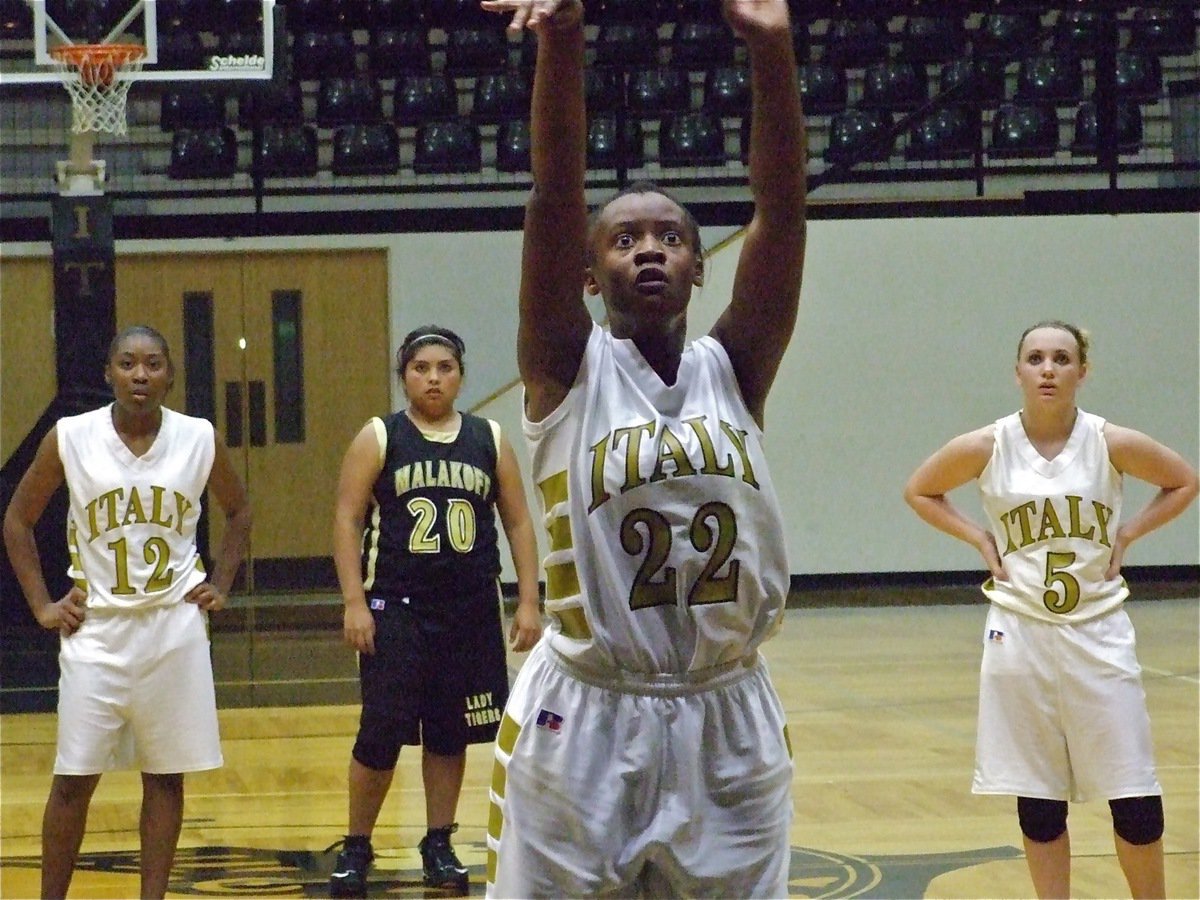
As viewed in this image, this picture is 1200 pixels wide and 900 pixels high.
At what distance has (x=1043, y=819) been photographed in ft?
15.5

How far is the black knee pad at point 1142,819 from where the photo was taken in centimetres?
464

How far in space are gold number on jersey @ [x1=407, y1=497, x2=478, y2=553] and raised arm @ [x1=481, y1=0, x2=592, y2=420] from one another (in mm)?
3070

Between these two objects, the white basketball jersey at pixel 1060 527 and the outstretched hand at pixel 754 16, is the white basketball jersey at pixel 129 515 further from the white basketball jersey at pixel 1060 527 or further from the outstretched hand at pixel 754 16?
the outstretched hand at pixel 754 16


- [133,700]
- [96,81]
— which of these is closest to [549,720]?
[133,700]

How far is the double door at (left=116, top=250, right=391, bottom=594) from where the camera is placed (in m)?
13.8

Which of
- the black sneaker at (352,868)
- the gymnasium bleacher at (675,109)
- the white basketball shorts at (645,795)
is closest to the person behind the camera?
the white basketball shorts at (645,795)

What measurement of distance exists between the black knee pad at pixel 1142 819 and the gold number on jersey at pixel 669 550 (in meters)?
2.57

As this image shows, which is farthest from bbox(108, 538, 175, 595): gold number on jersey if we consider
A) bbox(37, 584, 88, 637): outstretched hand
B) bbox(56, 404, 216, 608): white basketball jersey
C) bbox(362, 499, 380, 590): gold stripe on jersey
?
bbox(362, 499, 380, 590): gold stripe on jersey

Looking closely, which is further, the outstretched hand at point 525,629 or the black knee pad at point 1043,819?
the outstretched hand at point 525,629

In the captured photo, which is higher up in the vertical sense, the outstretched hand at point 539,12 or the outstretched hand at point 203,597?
the outstretched hand at point 539,12

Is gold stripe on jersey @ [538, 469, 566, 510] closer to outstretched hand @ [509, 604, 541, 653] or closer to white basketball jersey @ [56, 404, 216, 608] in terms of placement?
white basketball jersey @ [56, 404, 216, 608]

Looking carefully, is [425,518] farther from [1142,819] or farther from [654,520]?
[654,520]

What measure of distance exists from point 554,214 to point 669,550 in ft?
1.74

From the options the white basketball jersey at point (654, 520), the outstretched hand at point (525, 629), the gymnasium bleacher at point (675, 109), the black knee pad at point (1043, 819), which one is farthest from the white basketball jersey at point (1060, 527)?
the gymnasium bleacher at point (675, 109)
